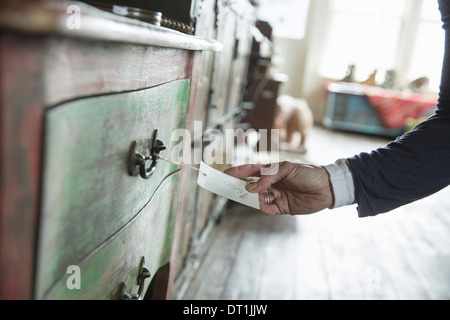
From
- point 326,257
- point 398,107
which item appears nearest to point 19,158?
point 326,257

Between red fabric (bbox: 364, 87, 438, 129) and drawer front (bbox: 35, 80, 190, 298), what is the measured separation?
24.3 feet

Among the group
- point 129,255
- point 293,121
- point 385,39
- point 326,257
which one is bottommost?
point 326,257

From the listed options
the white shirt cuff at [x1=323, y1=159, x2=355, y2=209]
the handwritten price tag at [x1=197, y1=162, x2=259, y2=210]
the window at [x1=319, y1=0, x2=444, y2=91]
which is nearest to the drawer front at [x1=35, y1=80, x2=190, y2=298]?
the handwritten price tag at [x1=197, y1=162, x2=259, y2=210]

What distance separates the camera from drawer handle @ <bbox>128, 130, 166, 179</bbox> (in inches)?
27.0

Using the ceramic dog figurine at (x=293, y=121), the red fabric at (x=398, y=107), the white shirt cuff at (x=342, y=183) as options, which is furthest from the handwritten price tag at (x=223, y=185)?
the red fabric at (x=398, y=107)

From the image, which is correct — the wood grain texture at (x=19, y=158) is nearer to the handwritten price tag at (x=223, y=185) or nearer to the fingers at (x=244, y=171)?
the handwritten price tag at (x=223, y=185)

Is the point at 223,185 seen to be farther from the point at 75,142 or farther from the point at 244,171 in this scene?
the point at 75,142

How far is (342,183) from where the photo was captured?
116cm

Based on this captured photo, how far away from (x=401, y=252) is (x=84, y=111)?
2853 mm

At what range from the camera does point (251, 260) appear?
2.55 m

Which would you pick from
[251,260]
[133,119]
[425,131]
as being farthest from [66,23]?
[251,260]

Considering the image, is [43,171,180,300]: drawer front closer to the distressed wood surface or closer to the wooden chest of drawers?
the wooden chest of drawers

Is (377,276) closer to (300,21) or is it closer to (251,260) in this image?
(251,260)

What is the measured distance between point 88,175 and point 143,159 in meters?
0.16
